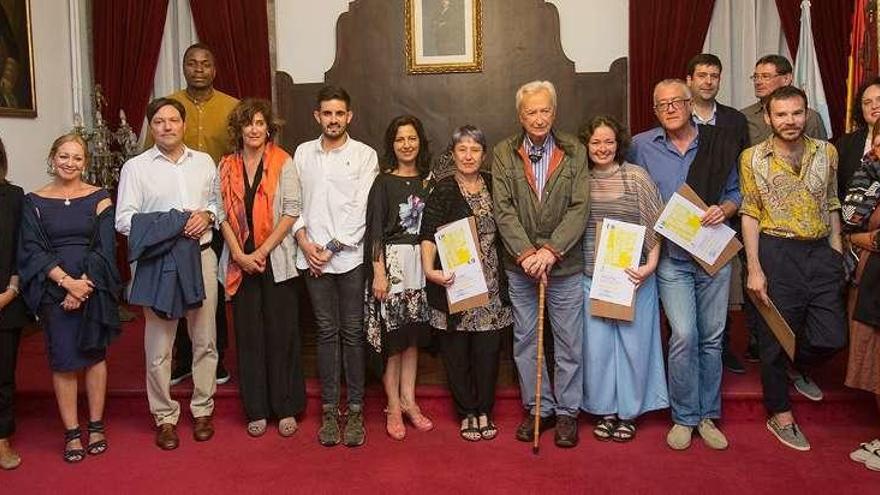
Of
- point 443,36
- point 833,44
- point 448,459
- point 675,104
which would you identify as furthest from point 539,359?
point 833,44

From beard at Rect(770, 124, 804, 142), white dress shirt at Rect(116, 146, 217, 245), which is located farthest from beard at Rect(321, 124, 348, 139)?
beard at Rect(770, 124, 804, 142)

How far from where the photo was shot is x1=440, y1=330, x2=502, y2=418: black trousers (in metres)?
3.48

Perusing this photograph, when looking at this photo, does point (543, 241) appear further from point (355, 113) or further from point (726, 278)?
point (355, 113)

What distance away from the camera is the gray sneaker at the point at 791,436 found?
11.1 feet

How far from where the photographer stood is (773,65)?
3.99 meters

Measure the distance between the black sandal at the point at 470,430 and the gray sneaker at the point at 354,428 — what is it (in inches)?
18.1

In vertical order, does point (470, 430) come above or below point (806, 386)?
below

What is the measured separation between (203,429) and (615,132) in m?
2.30

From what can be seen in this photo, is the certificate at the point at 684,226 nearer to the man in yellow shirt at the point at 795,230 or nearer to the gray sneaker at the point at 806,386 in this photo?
the man in yellow shirt at the point at 795,230

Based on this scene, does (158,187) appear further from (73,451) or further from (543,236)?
(543,236)

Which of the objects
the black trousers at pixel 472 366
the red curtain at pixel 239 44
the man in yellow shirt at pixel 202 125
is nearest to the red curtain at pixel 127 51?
the red curtain at pixel 239 44

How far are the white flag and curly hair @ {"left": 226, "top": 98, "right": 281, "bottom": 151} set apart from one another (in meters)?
3.82

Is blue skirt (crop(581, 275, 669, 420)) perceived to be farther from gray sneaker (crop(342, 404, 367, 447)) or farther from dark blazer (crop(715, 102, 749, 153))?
gray sneaker (crop(342, 404, 367, 447))

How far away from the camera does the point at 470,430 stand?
3.56m
